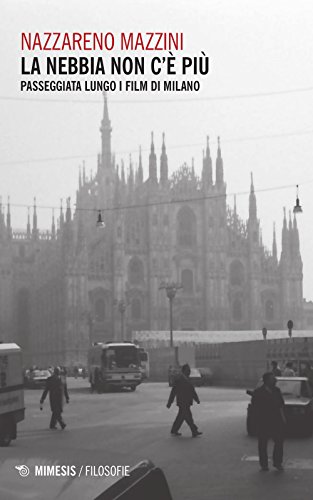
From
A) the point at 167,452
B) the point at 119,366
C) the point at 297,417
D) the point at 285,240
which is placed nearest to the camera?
the point at 167,452

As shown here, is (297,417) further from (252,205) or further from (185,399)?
(252,205)

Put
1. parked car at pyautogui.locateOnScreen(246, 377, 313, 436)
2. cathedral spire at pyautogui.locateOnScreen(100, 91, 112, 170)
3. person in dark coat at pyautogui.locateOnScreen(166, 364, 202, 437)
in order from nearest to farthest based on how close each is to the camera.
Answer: person in dark coat at pyautogui.locateOnScreen(166, 364, 202, 437) → parked car at pyautogui.locateOnScreen(246, 377, 313, 436) → cathedral spire at pyautogui.locateOnScreen(100, 91, 112, 170)

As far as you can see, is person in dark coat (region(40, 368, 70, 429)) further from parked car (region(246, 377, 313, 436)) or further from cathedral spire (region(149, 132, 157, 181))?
cathedral spire (region(149, 132, 157, 181))

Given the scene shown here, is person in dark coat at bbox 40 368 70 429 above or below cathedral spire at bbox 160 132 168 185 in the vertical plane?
below

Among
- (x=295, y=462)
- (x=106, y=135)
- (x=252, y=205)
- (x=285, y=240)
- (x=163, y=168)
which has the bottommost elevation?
(x=295, y=462)

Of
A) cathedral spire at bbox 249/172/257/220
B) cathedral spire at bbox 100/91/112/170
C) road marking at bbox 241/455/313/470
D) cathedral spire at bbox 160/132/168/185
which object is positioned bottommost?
road marking at bbox 241/455/313/470

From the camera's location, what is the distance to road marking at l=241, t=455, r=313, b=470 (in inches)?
480

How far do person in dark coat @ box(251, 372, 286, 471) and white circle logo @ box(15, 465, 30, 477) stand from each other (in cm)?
916

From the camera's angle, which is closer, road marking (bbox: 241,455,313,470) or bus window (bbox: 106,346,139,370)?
road marking (bbox: 241,455,313,470)

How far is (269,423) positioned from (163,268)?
74311 mm

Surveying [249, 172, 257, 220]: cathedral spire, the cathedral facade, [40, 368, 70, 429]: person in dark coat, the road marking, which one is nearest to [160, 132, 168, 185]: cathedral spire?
the cathedral facade

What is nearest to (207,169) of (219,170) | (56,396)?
(219,170)

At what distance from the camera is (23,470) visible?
2885 millimetres

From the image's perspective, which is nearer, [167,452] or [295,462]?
[295,462]
